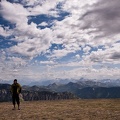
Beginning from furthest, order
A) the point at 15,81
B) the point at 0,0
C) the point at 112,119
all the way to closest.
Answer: the point at 0,0 → the point at 15,81 → the point at 112,119

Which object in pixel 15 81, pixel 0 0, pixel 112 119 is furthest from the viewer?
pixel 0 0

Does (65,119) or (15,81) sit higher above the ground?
(15,81)

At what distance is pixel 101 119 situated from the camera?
18609 mm

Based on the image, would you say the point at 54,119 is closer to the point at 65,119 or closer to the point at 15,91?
the point at 65,119

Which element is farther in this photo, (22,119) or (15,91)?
(15,91)

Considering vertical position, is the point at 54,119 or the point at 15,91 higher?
the point at 15,91

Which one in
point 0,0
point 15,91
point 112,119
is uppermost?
point 0,0

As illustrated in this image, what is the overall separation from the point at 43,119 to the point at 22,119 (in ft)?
6.18

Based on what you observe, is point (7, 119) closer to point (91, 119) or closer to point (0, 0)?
point (91, 119)

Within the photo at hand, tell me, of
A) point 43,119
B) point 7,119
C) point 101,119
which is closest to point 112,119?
point 101,119

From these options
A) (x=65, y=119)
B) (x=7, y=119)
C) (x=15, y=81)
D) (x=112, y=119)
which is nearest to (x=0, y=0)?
(x=15, y=81)

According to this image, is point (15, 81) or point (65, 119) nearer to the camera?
point (65, 119)

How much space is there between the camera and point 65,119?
19.0m

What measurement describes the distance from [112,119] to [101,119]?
90cm
